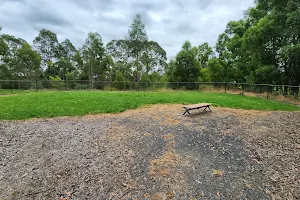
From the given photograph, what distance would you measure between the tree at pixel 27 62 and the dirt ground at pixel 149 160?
2199 cm

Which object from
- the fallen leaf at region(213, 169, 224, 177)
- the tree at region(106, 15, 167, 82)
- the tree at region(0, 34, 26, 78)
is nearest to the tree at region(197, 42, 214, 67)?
the tree at region(106, 15, 167, 82)

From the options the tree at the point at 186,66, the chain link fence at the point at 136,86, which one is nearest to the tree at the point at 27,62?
the chain link fence at the point at 136,86

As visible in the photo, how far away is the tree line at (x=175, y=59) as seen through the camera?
12477 mm

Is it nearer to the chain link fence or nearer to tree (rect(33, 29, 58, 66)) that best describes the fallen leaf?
the chain link fence

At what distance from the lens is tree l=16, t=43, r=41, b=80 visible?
71.8 ft

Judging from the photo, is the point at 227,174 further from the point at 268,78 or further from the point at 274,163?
the point at 268,78

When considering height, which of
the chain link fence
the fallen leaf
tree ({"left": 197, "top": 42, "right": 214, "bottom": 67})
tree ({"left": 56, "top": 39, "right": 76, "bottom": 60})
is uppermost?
tree ({"left": 56, "top": 39, "right": 76, "bottom": 60})

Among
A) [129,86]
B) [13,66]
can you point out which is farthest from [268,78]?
[13,66]

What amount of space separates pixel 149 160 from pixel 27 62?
27.2 metres

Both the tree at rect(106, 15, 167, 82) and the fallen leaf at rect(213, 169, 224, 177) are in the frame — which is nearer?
the fallen leaf at rect(213, 169, 224, 177)

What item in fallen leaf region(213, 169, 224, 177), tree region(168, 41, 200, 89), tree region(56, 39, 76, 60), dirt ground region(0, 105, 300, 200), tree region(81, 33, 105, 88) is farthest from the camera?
tree region(56, 39, 76, 60)

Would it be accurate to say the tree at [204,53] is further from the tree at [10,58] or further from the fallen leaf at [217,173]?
the tree at [10,58]

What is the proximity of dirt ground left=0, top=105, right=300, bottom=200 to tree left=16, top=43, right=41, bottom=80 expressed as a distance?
2199cm

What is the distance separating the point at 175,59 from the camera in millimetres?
17812
